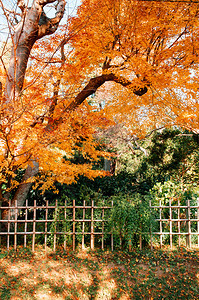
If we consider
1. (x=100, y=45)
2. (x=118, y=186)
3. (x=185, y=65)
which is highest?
(x=100, y=45)

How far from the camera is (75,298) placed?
382cm

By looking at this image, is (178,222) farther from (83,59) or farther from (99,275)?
(83,59)

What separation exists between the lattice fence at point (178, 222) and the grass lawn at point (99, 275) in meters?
0.43

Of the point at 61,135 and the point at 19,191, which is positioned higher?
the point at 61,135

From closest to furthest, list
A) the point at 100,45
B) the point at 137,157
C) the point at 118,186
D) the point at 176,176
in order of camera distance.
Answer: the point at 100,45 < the point at 118,186 < the point at 176,176 < the point at 137,157

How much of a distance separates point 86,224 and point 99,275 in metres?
1.58

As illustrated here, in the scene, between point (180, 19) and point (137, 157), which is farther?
point (137, 157)

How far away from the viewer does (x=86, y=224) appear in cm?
590

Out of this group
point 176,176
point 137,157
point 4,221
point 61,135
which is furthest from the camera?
point 137,157

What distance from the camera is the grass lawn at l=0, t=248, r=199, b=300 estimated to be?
3949 mm

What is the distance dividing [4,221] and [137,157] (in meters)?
8.61

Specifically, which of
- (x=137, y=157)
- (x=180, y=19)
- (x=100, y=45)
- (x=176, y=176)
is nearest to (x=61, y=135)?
(x=100, y=45)

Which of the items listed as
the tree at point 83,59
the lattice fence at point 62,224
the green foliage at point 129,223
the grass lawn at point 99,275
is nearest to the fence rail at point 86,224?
the lattice fence at point 62,224

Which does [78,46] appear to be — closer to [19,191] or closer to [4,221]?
[19,191]
